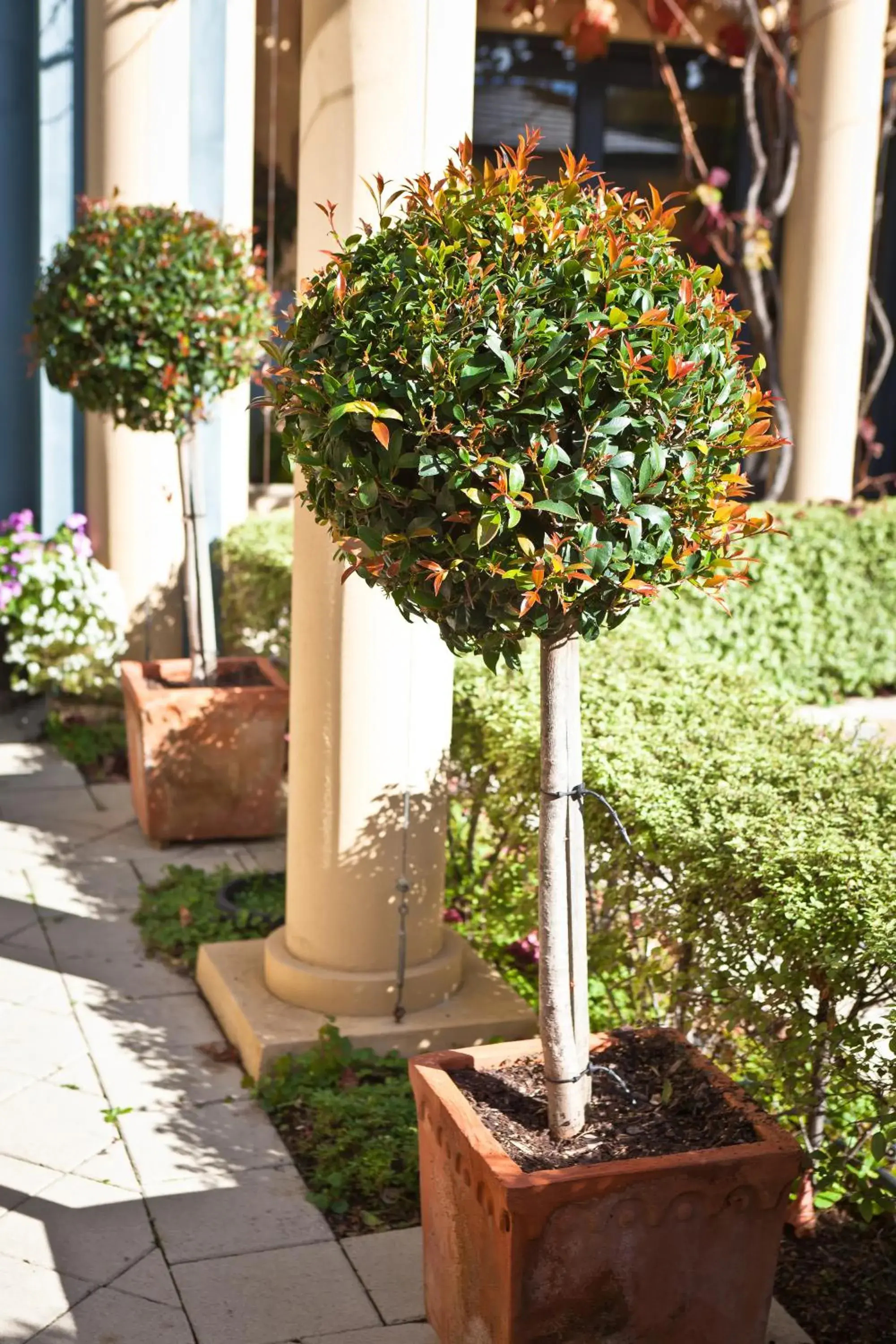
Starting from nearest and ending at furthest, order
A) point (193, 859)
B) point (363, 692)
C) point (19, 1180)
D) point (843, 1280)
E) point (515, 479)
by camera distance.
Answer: point (515, 479), point (843, 1280), point (19, 1180), point (363, 692), point (193, 859)

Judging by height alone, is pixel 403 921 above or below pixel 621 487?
below

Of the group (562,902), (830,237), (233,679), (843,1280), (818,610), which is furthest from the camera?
(830,237)

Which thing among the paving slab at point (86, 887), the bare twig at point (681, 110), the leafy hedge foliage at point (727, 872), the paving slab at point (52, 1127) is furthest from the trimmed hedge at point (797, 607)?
the paving slab at point (52, 1127)

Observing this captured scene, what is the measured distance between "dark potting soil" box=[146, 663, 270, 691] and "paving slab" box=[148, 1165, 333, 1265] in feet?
9.68

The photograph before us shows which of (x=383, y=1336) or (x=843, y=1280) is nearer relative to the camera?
(x=383, y=1336)

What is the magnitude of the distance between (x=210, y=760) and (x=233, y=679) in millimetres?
511

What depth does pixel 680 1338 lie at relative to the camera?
2.72m

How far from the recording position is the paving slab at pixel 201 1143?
3621 millimetres

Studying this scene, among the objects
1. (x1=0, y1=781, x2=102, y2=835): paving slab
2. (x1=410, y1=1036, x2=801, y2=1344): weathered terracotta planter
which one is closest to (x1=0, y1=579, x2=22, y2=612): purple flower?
(x1=0, y1=781, x2=102, y2=835): paving slab

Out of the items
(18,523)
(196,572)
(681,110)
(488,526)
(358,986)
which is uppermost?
(681,110)

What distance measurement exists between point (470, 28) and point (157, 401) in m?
2.22

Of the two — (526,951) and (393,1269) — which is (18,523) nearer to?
(526,951)

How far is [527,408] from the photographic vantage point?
242cm

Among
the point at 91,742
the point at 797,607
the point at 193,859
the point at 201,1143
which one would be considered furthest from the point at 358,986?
the point at 797,607
